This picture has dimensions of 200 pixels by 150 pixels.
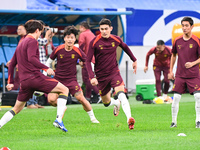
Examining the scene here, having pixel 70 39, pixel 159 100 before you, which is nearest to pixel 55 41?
pixel 159 100

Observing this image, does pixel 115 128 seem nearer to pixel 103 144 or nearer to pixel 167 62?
pixel 103 144

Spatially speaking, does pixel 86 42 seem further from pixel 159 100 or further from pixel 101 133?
pixel 101 133

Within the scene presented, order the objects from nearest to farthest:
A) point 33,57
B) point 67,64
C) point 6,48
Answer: point 33,57, point 67,64, point 6,48

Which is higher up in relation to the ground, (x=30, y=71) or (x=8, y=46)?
(x=8, y=46)

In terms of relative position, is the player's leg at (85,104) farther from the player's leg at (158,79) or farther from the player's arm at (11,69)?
the player's leg at (158,79)

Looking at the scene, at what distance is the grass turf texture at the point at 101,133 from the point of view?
801 cm

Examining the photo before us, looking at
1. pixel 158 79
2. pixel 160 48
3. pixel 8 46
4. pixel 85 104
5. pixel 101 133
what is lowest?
pixel 101 133

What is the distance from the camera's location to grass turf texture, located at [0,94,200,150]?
801 cm

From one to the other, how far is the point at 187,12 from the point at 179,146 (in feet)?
56.9

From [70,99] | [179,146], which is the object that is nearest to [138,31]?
[70,99]

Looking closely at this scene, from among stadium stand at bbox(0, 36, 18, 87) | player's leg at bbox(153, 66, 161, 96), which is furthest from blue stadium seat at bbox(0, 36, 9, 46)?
player's leg at bbox(153, 66, 161, 96)

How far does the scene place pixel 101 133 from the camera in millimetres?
9703

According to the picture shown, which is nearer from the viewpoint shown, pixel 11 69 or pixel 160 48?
pixel 11 69

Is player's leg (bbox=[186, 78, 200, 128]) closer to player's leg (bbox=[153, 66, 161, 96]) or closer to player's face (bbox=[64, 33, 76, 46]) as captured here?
player's face (bbox=[64, 33, 76, 46])
